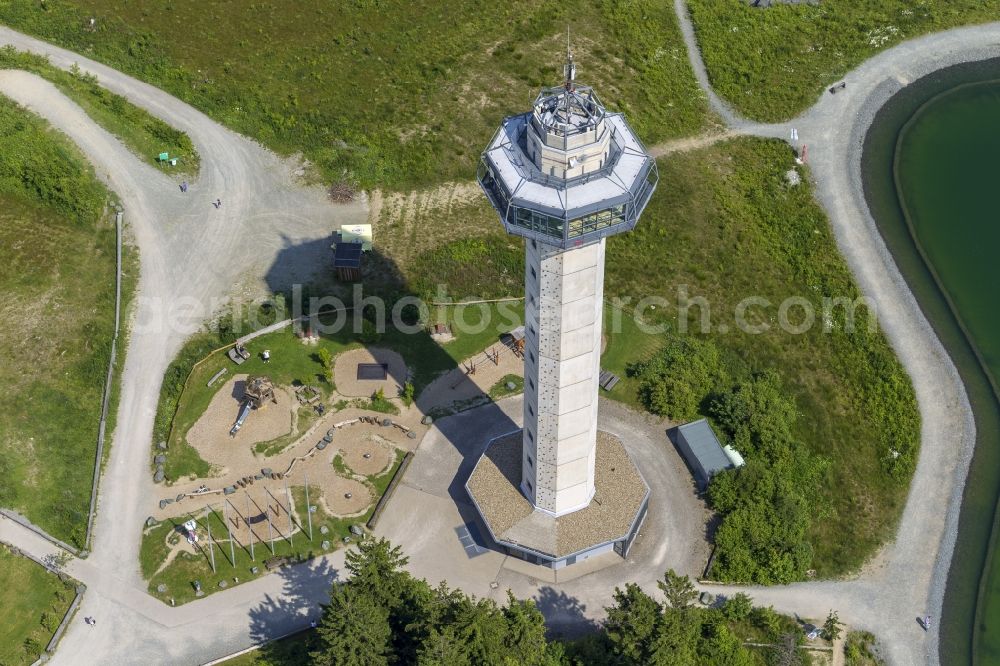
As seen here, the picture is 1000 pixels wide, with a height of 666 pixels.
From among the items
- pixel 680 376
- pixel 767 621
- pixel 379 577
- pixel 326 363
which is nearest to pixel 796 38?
pixel 680 376

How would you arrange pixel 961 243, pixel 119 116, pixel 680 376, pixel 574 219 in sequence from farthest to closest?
pixel 119 116 < pixel 961 243 < pixel 680 376 < pixel 574 219

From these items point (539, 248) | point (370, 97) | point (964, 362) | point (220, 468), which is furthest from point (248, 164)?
point (964, 362)

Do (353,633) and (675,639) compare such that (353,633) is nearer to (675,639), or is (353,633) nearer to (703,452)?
(675,639)

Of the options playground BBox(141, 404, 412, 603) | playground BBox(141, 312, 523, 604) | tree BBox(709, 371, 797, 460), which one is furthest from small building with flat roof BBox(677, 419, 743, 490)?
playground BBox(141, 404, 412, 603)

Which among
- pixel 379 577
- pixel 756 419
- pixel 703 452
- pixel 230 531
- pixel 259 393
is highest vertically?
pixel 259 393

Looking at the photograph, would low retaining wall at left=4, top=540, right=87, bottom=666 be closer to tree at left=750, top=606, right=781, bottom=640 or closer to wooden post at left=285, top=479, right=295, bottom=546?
wooden post at left=285, top=479, right=295, bottom=546

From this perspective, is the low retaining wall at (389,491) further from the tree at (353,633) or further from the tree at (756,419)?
the tree at (756,419)
